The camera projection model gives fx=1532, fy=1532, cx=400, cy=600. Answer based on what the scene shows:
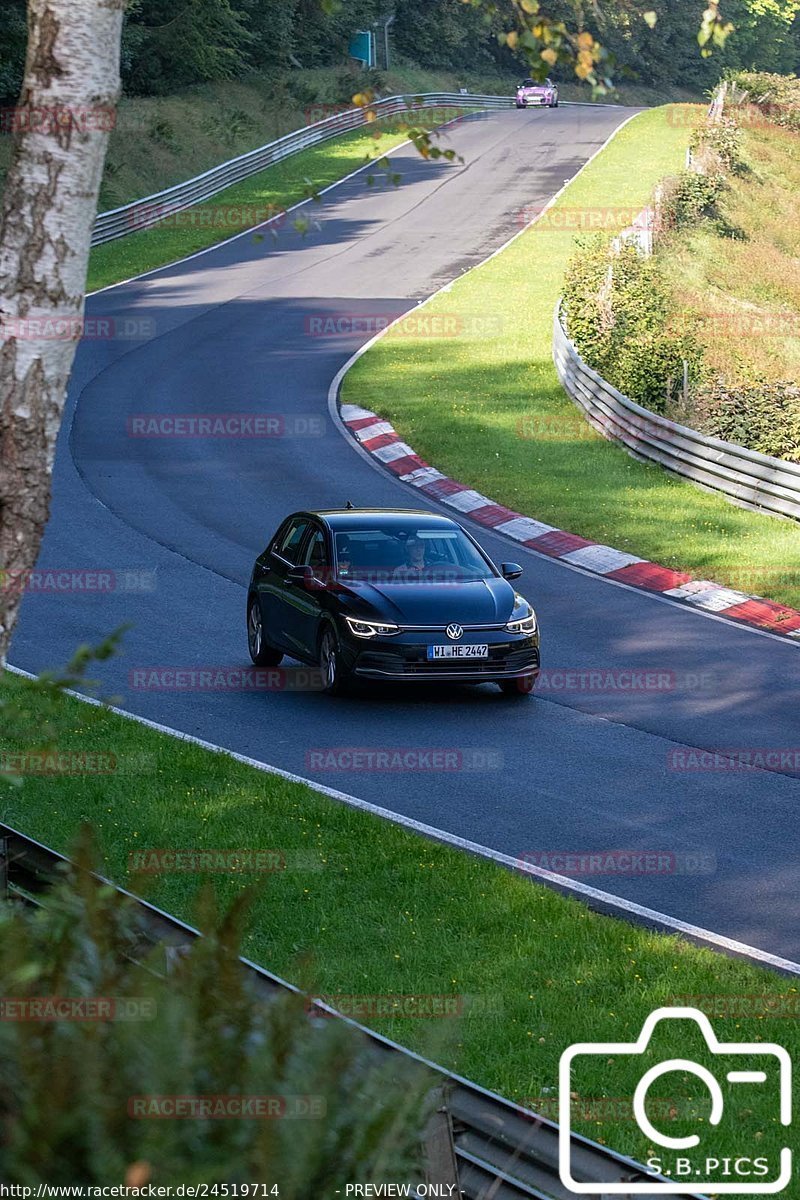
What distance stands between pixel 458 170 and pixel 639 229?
2445cm

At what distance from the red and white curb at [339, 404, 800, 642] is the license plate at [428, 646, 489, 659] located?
15.4ft

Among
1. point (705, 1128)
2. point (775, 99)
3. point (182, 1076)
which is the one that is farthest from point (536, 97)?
point (182, 1076)

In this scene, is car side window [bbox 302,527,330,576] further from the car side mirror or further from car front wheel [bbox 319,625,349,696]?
car front wheel [bbox 319,625,349,696]

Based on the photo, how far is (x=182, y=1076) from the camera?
333cm

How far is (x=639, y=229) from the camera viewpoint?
4078 centimetres

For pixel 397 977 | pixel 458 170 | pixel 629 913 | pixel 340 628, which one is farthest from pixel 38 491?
pixel 458 170

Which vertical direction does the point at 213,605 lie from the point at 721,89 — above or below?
below

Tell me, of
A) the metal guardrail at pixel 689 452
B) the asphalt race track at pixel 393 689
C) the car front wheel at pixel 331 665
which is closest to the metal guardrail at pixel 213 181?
the asphalt race track at pixel 393 689

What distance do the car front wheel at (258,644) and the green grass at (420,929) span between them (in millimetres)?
4030

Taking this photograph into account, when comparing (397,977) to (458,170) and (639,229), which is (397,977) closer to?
(639,229)

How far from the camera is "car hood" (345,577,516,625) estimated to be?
14398 mm

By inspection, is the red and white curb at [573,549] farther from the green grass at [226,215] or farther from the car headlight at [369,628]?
the green grass at [226,215]

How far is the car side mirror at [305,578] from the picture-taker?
49.6ft

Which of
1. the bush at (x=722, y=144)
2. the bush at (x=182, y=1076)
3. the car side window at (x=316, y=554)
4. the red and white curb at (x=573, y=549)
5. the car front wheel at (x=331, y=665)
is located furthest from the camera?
the bush at (x=722, y=144)
